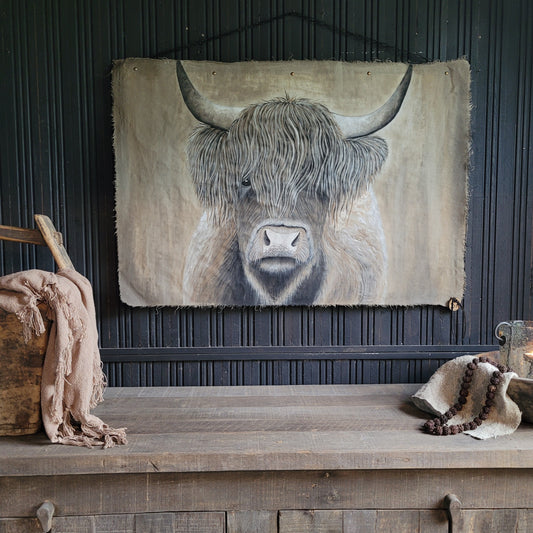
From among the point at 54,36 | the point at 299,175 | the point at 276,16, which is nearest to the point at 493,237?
the point at 299,175

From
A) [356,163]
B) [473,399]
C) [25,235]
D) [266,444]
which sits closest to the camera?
[266,444]

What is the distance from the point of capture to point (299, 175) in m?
1.43

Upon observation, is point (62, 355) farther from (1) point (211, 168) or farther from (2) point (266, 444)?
(1) point (211, 168)

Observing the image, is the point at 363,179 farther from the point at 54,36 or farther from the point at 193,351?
the point at 54,36

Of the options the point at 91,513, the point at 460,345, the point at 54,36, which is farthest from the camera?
the point at 460,345

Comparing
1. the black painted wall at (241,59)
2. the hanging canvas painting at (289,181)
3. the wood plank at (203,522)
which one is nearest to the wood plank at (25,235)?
the black painted wall at (241,59)

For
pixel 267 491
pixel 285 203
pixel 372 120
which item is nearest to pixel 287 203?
pixel 285 203

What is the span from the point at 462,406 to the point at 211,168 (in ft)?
3.48

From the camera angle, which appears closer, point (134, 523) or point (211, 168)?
point (134, 523)

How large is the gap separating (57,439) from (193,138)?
98cm

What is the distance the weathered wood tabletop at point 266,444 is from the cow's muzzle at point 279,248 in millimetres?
471

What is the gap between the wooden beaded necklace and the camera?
110 centimetres

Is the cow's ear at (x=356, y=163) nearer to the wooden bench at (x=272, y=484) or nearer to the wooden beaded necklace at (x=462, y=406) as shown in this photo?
the wooden beaded necklace at (x=462, y=406)

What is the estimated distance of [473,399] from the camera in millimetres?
1177
